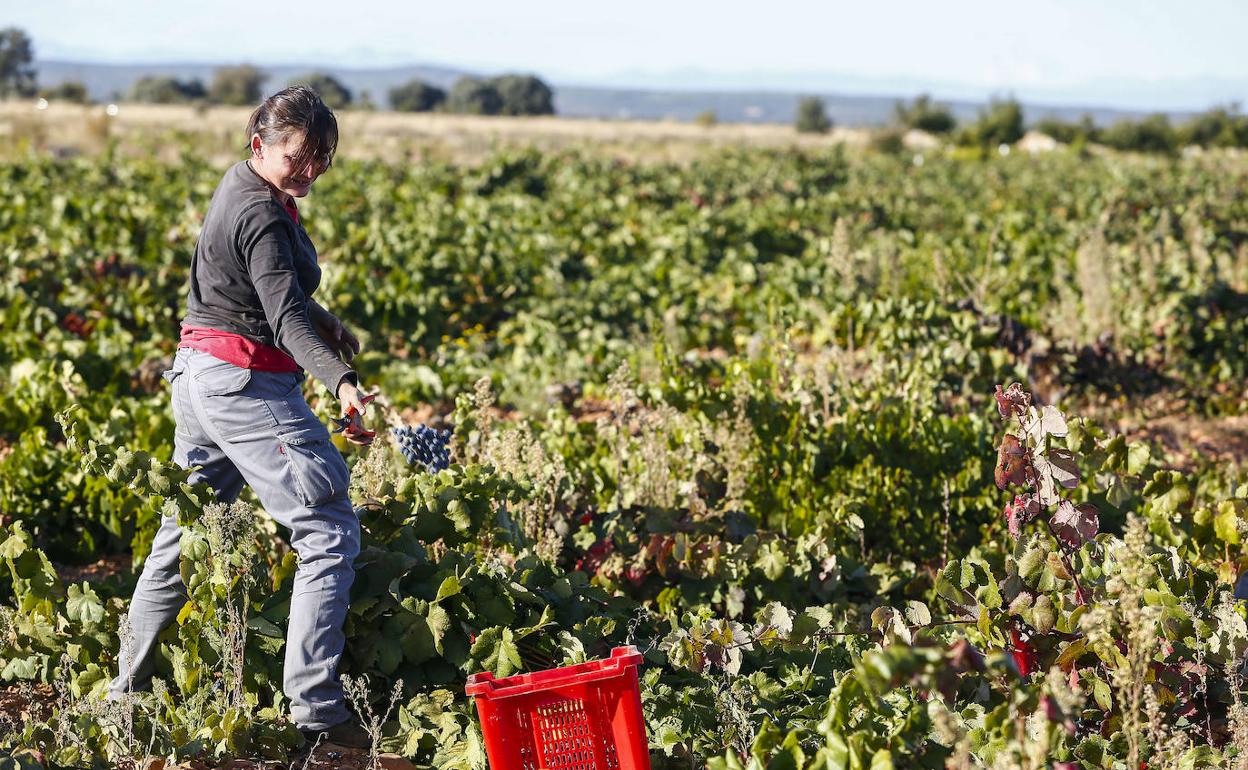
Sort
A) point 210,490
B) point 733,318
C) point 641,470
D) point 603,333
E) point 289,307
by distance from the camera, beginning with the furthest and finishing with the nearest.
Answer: point 733,318
point 603,333
point 641,470
point 210,490
point 289,307

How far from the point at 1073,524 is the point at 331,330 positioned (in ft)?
6.18

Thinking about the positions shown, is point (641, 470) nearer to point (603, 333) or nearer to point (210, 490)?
point (210, 490)

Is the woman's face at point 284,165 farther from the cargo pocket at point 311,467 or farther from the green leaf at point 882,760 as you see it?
the green leaf at point 882,760

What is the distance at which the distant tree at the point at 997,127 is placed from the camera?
43.0 metres

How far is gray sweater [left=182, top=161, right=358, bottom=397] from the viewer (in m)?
2.62

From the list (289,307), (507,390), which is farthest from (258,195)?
(507,390)

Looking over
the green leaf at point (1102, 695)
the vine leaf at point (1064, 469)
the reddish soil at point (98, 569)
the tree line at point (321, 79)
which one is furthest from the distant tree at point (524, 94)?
the green leaf at point (1102, 695)

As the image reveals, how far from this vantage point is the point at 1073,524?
2898 millimetres

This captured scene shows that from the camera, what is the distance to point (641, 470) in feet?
14.9

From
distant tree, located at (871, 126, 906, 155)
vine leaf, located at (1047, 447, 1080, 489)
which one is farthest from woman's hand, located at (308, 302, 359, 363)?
distant tree, located at (871, 126, 906, 155)

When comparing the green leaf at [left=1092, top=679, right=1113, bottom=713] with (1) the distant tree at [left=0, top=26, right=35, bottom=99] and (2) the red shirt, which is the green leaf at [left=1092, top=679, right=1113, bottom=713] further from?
(1) the distant tree at [left=0, top=26, right=35, bottom=99]

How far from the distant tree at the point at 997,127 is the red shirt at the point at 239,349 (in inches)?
1638

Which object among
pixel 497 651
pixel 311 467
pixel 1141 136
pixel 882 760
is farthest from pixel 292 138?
pixel 1141 136

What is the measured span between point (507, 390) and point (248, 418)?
359 centimetres
